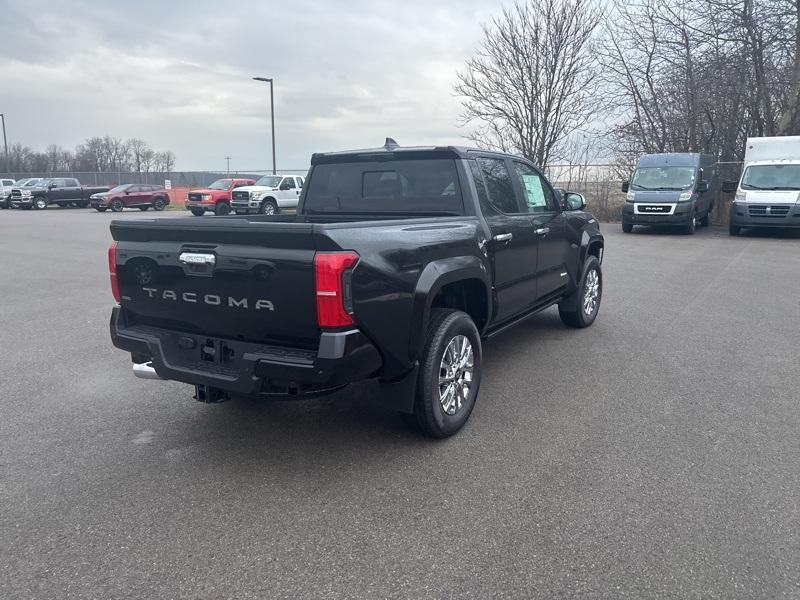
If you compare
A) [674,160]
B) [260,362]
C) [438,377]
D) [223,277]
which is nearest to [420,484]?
[438,377]

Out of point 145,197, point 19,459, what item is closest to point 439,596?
point 19,459

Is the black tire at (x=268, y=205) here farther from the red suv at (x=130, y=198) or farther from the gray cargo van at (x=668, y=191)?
the gray cargo van at (x=668, y=191)

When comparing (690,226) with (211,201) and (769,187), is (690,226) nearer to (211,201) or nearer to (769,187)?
A: (769,187)

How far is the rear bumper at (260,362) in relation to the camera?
3346mm

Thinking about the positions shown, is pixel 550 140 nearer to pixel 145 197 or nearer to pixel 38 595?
pixel 145 197

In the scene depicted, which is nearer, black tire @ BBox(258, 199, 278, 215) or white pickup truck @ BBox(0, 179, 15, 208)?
black tire @ BBox(258, 199, 278, 215)

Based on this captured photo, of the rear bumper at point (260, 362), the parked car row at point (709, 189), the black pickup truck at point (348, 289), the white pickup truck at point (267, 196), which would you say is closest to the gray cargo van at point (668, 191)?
the parked car row at point (709, 189)

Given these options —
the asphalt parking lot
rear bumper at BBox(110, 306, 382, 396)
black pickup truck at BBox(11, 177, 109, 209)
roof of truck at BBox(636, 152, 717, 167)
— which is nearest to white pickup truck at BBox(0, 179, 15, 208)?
black pickup truck at BBox(11, 177, 109, 209)

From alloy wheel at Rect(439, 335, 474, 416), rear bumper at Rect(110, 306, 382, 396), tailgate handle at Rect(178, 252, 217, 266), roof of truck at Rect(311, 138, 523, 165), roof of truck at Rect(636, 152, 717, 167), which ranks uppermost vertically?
roof of truck at Rect(636, 152, 717, 167)

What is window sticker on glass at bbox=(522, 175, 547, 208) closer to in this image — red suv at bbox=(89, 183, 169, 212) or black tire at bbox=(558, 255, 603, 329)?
black tire at bbox=(558, 255, 603, 329)

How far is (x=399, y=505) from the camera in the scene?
338cm

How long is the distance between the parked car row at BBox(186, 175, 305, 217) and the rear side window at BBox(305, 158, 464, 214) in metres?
23.0

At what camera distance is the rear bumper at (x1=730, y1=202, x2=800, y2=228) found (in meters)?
17.2

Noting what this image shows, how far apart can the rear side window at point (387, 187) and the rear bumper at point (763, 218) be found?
15955 mm
